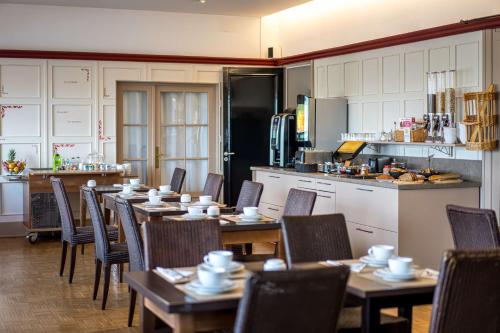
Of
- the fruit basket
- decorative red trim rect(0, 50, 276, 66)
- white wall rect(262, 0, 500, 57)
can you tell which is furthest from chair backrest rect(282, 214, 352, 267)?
decorative red trim rect(0, 50, 276, 66)

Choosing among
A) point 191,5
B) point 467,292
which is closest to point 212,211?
point 467,292

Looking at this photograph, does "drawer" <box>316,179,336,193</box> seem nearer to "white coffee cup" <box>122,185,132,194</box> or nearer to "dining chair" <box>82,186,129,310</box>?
"white coffee cup" <box>122,185,132,194</box>

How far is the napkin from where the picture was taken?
3.43 meters

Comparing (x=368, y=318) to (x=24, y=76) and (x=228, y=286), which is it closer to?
(x=228, y=286)

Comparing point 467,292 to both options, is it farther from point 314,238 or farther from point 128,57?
point 128,57

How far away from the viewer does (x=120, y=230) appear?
6.86 metres

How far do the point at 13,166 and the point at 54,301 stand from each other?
385cm

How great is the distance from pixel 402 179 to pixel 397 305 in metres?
3.80

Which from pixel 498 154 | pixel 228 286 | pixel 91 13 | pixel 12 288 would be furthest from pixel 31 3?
pixel 228 286

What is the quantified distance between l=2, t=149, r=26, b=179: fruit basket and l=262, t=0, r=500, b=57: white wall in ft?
13.0

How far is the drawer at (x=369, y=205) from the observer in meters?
6.87

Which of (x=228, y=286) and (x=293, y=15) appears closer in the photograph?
(x=228, y=286)

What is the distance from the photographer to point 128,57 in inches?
417

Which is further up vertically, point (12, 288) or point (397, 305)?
point (397, 305)
